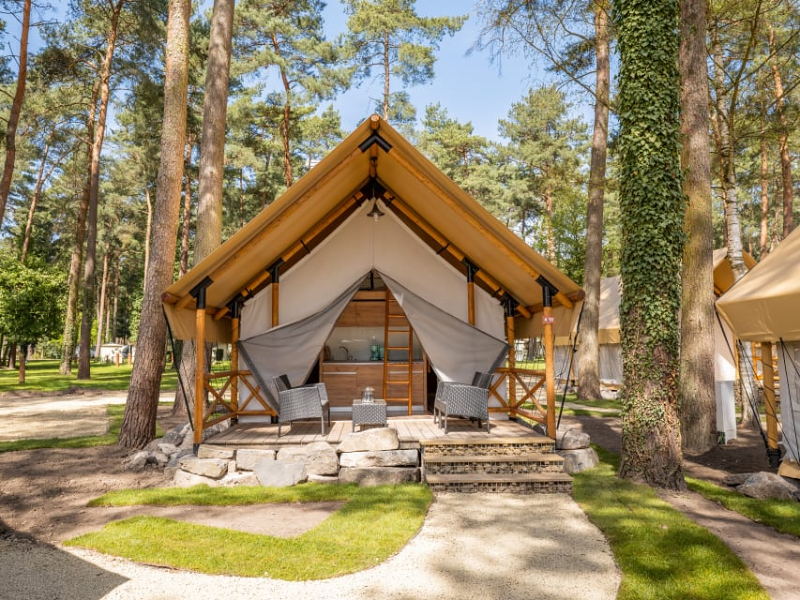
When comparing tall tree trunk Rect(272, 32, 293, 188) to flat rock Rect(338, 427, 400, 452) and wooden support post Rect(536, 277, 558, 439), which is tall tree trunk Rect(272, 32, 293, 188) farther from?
flat rock Rect(338, 427, 400, 452)

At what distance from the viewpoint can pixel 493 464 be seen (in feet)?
18.5

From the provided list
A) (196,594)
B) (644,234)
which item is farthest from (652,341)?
(196,594)

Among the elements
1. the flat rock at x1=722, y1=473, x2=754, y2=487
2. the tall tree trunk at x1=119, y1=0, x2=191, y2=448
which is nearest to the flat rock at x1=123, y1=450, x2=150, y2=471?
the tall tree trunk at x1=119, y1=0, x2=191, y2=448

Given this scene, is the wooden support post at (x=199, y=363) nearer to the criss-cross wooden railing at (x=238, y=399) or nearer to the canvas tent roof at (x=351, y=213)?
the canvas tent roof at (x=351, y=213)

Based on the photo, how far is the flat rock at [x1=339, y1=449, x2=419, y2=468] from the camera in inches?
227

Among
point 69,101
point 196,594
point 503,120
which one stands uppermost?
point 503,120

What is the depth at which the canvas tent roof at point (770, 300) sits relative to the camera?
5140 mm

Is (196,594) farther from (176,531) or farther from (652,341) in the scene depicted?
(652,341)

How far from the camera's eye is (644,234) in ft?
17.8

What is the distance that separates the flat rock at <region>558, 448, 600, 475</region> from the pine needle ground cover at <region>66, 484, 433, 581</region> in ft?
6.27

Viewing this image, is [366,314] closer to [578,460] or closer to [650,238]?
[578,460]

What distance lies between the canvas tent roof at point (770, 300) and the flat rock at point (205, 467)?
594 cm

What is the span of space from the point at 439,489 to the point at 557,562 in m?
1.89

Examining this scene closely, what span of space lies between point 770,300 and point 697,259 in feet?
6.20
